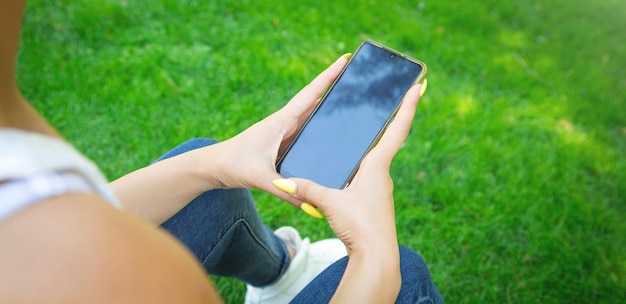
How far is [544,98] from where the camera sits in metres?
2.35

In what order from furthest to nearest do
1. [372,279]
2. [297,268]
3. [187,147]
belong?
1. [297,268]
2. [187,147]
3. [372,279]

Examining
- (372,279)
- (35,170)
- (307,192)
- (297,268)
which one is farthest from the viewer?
(297,268)

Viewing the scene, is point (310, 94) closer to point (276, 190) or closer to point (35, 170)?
point (276, 190)

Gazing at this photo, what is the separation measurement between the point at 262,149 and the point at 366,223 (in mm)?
331

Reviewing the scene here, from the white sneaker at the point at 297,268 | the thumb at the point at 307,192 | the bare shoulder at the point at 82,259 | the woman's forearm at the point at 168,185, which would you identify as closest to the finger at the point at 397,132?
the thumb at the point at 307,192

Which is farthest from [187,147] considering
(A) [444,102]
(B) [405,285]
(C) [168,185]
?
(A) [444,102]

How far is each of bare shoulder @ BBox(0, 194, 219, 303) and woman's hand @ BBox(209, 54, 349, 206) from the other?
662 mm

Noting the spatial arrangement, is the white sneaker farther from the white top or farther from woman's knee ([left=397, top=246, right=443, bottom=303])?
the white top

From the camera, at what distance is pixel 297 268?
5.14ft

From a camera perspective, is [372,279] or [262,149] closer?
[372,279]

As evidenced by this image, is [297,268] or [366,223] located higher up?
[366,223]

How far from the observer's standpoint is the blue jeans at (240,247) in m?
1.08

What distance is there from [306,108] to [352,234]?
1.31ft

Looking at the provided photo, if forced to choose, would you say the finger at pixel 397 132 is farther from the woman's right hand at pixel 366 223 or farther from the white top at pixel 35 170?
the white top at pixel 35 170
